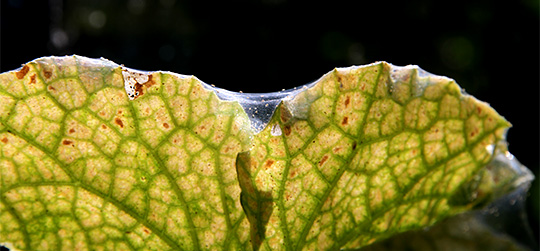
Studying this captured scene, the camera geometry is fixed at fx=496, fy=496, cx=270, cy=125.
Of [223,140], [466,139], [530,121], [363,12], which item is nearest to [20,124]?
[223,140]

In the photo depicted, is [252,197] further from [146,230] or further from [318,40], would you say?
[318,40]

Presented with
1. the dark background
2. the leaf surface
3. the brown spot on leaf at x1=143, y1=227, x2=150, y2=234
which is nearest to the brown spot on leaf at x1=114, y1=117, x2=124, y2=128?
the leaf surface

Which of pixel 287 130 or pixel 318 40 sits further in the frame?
pixel 318 40

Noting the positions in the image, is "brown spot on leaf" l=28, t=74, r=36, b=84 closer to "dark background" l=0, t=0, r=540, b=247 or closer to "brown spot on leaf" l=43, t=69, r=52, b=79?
"brown spot on leaf" l=43, t=69, r=52, b=79

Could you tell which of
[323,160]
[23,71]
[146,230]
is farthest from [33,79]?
[323,160]

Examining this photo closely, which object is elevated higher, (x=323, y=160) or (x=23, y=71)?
(x=23, y=71)

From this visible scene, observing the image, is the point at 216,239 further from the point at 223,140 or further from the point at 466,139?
the point at 466,139
